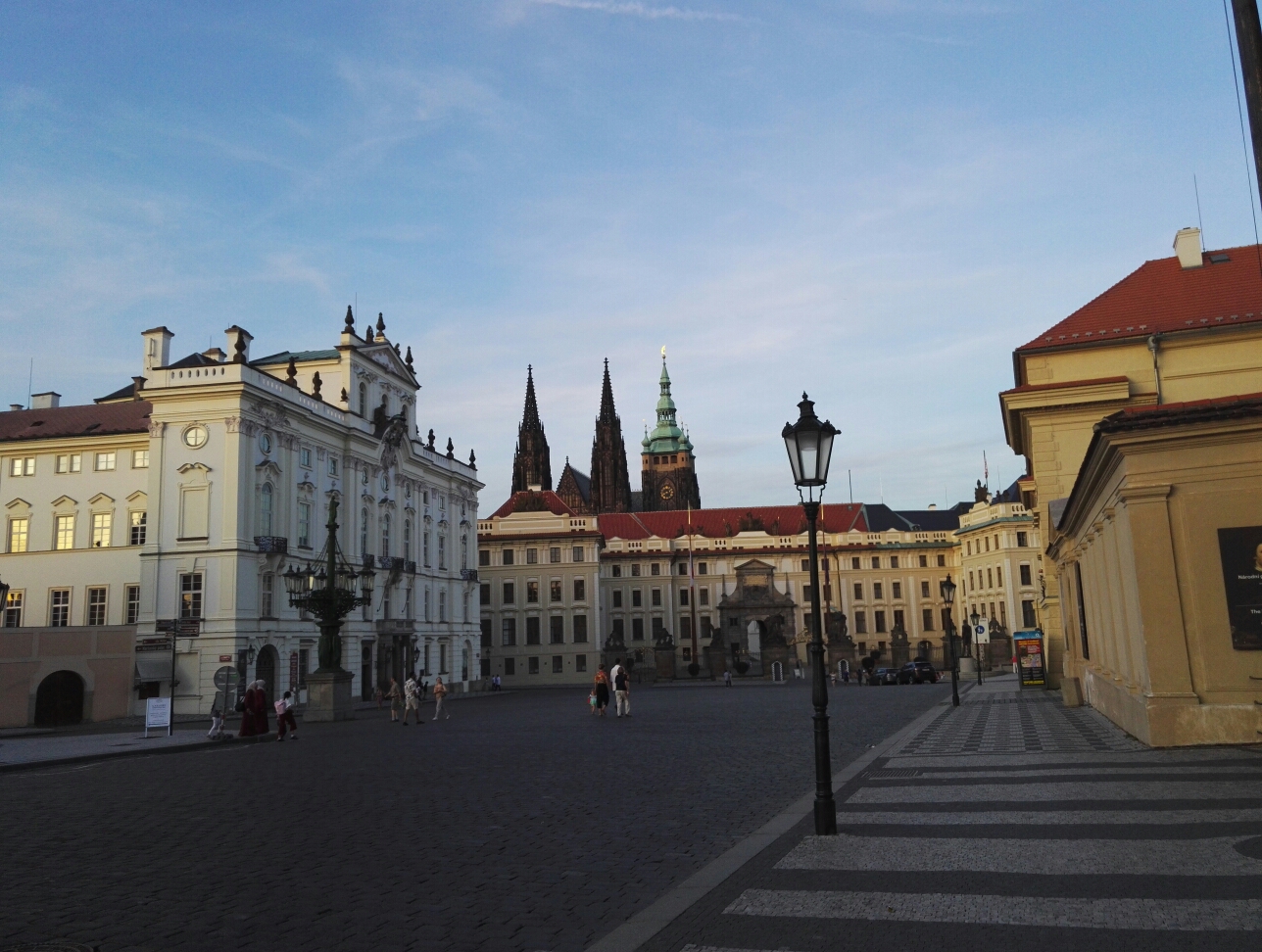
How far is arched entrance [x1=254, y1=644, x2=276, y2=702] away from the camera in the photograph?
4859 cm

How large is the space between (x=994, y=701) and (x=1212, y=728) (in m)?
18.3

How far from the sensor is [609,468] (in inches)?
5950

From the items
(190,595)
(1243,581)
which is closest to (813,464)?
(1243,581)

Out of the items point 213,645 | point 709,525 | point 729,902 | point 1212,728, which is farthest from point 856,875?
point 709,525

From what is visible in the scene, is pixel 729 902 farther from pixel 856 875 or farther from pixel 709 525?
pixel 709 525

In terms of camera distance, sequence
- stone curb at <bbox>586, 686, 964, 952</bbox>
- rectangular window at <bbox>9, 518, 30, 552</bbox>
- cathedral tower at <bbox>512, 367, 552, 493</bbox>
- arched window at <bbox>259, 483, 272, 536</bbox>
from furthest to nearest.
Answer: cathedral tower at <bbox>512, 367, 552, 493</bbox> → rectangular window at <bbox>9, 518, 30, 552</bbox> → arched window at <bbox>259, 483, 272, 536</bbox> → stone curb at <bbox>586, 686, 964, 952</bbox>

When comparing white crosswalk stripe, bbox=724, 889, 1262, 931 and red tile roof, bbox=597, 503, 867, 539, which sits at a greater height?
red tile roof, bbox=597, 503, 867, 539

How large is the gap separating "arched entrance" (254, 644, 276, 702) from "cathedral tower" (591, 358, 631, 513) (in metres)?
98.3

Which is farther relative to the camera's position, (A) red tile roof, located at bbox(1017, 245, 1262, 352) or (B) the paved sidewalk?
(A) red tile roof, located at bbox(1017, 245, 1262, 352)

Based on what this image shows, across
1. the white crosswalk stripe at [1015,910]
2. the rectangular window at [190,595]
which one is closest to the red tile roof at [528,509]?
the rectangular window at [190,595]

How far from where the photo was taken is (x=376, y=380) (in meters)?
62.0

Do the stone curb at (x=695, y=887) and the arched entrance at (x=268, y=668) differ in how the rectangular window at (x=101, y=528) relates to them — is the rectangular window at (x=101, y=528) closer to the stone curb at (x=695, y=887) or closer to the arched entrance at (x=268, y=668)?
the arched entrance at (x=268, y=668)

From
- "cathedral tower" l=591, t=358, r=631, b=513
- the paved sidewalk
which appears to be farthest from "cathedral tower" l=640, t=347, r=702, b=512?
the paved sidewalk

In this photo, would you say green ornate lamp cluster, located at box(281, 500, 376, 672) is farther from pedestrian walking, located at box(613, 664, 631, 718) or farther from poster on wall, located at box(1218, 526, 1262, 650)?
poster on wall, located at box(1218, 526, 1262, 650)
